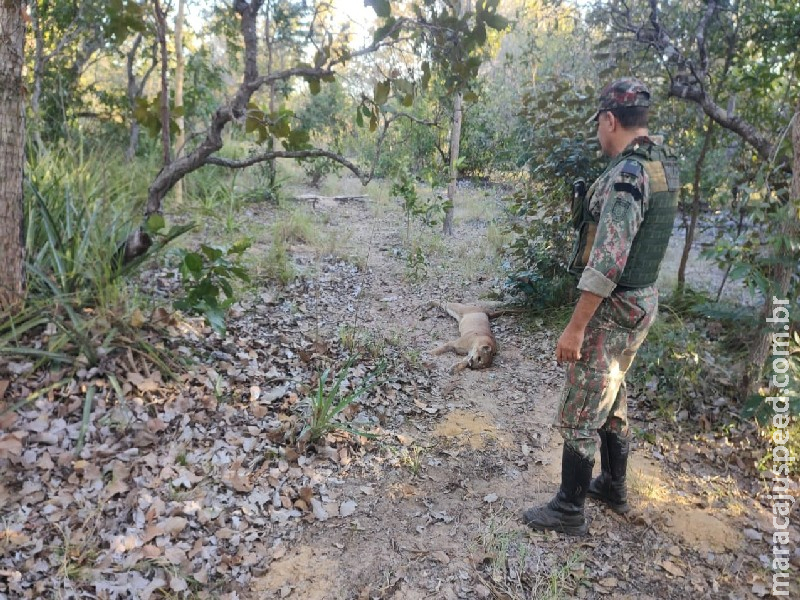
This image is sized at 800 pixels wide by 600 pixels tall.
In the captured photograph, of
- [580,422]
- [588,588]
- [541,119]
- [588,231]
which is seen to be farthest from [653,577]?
[541,119]

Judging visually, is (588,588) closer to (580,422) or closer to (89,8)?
(580,422)

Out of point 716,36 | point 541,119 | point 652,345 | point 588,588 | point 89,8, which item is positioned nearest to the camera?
point 588,588

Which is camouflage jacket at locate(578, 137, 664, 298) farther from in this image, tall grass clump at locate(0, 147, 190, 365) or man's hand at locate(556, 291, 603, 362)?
tall grass clump at locate(0, 147, 190, 365)

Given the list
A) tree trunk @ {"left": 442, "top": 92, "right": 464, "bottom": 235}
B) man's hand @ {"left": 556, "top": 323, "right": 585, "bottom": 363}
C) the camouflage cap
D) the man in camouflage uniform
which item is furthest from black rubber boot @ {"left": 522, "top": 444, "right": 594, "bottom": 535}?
tree trunk @ {"left": 442, "top": 92, "right": 464, "bottom": 235}

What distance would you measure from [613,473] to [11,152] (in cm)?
389

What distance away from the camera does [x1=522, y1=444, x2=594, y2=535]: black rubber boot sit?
8.54 feet

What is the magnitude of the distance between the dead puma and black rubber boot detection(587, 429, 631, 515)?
173 cm

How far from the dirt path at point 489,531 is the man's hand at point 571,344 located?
97cm

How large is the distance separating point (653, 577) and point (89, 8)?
22.9ft

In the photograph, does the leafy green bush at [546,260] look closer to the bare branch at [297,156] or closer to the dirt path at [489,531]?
the dirt path at [489,531]

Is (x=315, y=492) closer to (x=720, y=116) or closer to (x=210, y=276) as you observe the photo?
(x=210, y=276)

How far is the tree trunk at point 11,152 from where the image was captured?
292cm

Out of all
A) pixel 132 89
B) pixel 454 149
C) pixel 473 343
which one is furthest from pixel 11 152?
pixel 454 149

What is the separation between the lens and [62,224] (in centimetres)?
380
